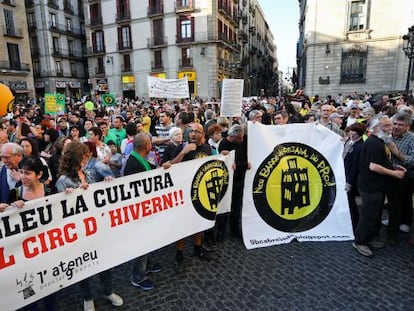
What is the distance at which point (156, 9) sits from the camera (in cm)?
3291

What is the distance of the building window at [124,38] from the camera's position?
114 feet

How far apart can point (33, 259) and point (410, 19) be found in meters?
27.2

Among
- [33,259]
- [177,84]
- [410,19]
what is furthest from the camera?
[410,19]

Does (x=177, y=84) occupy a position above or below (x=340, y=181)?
above

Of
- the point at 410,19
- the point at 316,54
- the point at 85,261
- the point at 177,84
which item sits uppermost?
the point at 410,19

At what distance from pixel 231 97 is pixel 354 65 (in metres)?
21.4

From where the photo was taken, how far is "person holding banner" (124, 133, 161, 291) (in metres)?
3.23

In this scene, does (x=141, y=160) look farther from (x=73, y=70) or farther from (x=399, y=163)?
(x=73, y=70)

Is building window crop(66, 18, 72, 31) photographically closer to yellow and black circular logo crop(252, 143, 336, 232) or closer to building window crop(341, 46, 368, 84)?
building window crop(341, 46, 368, 84)

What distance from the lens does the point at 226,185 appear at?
13.4 feet

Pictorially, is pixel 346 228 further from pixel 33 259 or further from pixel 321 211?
pixel 33 259

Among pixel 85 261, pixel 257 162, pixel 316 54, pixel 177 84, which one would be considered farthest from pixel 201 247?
pixel 316 54

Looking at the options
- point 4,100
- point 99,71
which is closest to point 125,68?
point 99,71

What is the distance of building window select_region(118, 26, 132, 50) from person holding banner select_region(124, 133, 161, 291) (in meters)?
34.7
